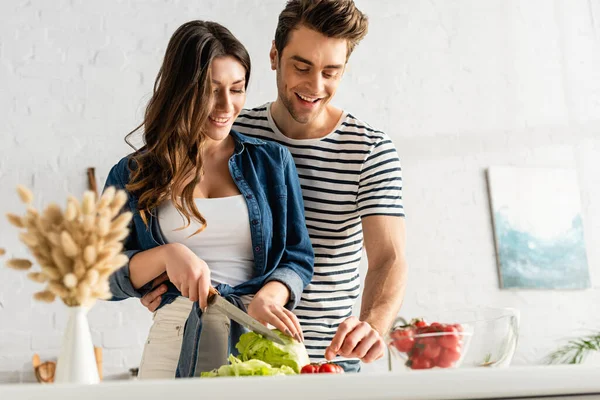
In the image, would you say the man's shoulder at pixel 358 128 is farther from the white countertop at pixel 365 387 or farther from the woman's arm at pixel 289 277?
the white countertop at pixel 365 387

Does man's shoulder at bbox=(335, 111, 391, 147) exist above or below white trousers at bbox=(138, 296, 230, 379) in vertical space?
above

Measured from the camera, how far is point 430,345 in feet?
3.12

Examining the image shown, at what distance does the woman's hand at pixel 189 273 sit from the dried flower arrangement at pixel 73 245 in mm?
357

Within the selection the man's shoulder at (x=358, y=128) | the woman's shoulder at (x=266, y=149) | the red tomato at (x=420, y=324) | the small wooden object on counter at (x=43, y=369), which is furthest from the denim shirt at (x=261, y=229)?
the small wooden object on counter at (x=43, y=369)

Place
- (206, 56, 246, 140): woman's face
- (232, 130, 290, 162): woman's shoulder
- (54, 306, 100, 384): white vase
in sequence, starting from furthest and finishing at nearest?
1. (232, 130, 290, 162): woman's shoulder
2. (206, 56, 246, 140): woman's face
3. (54, 306, 100, 384): white vase

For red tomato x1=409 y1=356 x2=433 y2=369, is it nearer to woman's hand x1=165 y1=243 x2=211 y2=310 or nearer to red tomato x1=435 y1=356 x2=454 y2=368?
red tomato x1=435 y1=356 x2=454 y2=368

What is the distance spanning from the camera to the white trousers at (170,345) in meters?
1.33

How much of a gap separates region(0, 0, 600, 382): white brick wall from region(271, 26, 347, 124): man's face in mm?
2038

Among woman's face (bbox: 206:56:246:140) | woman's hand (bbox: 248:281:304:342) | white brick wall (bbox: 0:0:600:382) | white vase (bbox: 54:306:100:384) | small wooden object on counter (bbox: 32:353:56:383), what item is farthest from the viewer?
white brick wall (bbox: 0:0:600:382)

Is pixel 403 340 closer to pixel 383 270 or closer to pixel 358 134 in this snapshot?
pixel 383 270

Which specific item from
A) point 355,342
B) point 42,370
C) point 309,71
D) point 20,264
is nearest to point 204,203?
point 355,342

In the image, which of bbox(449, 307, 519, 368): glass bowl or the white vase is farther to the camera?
bbox(449, 307, 519, 368): glass bowl

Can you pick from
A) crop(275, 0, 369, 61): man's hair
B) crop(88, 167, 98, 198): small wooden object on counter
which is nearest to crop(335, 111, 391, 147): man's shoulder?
crop(275, 0, 369, 61): man's hair

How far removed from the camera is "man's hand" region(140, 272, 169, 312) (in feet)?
4.70
